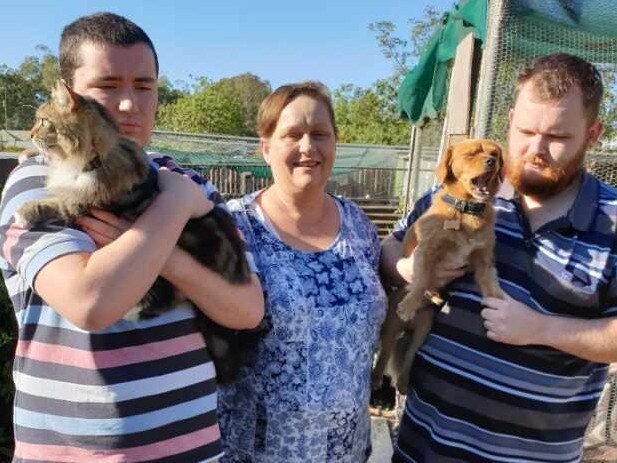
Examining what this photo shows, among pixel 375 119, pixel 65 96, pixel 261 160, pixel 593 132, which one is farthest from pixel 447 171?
pixel 375 119

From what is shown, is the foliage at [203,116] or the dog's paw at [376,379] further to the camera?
the foliage at [203,116]

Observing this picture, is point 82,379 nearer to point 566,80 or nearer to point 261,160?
point 566,80

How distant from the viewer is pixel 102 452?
4.75ft

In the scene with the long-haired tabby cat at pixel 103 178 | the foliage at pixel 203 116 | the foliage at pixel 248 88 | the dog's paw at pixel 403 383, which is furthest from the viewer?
the foliage at pixel 248 88

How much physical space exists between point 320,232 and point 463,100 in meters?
2.62

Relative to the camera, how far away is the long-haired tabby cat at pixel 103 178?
1.65 meters

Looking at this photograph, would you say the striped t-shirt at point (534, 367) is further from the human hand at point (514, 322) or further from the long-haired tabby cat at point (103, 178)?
the long-haired tabby cat at point (103, 178)

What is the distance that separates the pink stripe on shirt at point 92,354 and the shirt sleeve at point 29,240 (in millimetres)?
186

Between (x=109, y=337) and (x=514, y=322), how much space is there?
1.44 m

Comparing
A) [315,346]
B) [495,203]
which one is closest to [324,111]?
[495,203]

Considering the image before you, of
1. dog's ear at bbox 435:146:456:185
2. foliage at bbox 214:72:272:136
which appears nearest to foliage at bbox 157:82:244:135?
foliage at bbox 214:72:272:136

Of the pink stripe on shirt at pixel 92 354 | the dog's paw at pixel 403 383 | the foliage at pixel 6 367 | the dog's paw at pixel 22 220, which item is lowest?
the foliage at pixel 6 367

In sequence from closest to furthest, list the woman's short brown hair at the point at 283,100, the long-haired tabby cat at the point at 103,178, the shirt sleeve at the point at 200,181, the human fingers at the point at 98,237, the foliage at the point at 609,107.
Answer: the human fingers at the point at 98,237
the long-haired tabby cat at the point at 103,178
the shirt sleeve at the point at 200,181
the woman's short brown hair at the point at 283,100
the foliage at the point at 609,107

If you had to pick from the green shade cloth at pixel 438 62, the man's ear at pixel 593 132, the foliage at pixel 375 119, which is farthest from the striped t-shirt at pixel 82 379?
the foliage at pixel 375 119
